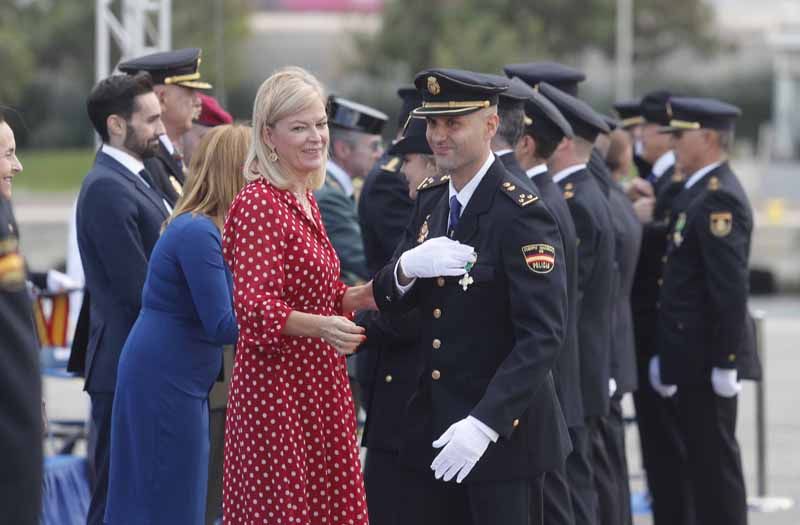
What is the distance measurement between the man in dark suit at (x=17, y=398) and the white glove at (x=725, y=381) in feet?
13.2

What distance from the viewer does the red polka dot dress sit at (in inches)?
155

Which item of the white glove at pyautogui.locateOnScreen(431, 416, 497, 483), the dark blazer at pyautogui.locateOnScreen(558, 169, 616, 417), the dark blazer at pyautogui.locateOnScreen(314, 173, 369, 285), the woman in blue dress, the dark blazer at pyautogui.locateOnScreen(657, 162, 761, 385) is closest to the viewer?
the white glove at pyautogui.locateOnScreen(431, 416, 497, 483)

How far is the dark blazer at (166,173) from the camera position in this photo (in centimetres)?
544

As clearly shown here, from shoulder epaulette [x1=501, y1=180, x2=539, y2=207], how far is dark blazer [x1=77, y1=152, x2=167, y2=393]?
151 centimetres

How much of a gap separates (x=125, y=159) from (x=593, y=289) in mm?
1761

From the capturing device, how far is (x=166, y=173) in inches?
219

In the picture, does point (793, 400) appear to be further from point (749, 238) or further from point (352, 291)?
point (352, 291)

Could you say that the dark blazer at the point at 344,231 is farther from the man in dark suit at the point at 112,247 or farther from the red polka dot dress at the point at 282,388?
the red polka dot dress at the point at 282,388

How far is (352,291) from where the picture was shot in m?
4.31

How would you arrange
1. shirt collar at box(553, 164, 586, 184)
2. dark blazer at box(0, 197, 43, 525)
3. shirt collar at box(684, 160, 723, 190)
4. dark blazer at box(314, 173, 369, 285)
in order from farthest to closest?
shirt collar at box(684, 160, 723, 190)
dark blazer at box(314, 173, 369, 285)
shirt collar at box(553, 164, 586, 184)
dark blazer at box(0, 197, 43, 525)

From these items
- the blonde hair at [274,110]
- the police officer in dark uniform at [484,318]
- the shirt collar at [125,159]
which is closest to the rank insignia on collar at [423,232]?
the police officer in dark uniform at [484,318]

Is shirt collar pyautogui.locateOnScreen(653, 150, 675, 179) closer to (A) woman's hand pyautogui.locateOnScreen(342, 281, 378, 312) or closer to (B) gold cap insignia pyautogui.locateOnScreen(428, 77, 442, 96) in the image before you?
(A) woman's hand pyautogui.locateOnScreen(342, 281, 378, 312)

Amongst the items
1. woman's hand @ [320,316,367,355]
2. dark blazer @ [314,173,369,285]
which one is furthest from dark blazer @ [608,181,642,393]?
woman's hand @ [320,316,367,355]

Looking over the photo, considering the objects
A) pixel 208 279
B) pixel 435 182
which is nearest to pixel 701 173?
pixel 435 182
